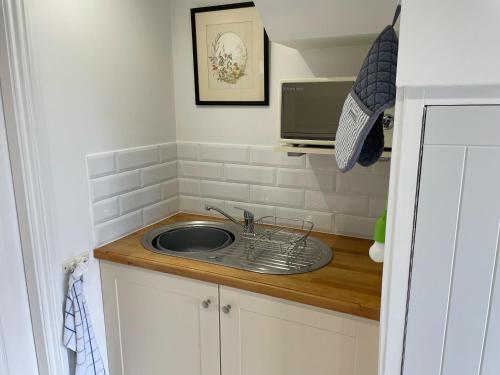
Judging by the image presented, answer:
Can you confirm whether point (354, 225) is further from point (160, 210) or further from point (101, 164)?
point (101, 164)

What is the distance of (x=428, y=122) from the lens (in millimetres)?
729

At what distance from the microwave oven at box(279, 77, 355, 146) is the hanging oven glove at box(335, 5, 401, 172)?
48cm

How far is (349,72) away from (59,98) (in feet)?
3.63

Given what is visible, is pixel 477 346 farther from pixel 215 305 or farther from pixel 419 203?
pixel 215 305

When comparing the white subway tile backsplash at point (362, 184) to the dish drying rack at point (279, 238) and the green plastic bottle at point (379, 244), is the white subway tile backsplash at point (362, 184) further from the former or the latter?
the green plastic bottle at point (379, 244)

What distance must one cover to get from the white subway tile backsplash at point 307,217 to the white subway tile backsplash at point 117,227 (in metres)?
0.66

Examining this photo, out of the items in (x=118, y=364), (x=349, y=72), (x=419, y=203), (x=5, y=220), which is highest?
(x=349, y=72)

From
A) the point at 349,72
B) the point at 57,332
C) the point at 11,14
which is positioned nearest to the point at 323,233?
the point at 349,72

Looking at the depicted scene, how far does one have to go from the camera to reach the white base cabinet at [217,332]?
1.24 metres

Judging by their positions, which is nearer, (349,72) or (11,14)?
(11,14)

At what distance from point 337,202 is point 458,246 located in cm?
98

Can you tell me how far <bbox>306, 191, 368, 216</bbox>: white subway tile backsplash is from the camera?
1671 millimetres

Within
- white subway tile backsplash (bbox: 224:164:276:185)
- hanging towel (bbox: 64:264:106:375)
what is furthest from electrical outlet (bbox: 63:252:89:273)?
white subway tile backsplash (bbox: 224:164:276:185)

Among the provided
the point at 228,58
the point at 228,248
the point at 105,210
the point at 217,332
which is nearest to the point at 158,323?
the point at 217,332
